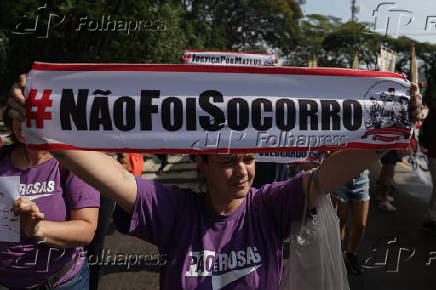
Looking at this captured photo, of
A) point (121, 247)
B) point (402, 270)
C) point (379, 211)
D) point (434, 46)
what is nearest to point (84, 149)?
point (121, 247)

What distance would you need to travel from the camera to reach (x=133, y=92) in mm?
1502

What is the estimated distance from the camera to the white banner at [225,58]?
7723 millimetres

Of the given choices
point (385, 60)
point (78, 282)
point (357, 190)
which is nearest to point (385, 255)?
point (357, 190)

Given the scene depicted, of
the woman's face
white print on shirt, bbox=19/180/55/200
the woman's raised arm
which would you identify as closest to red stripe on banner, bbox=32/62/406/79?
the woman's raised arm

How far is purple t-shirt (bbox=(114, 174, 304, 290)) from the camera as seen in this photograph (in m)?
1.61

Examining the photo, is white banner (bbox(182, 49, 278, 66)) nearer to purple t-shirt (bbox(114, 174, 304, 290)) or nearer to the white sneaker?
the white sneaker

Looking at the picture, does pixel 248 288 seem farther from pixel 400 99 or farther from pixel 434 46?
pixel 434 46

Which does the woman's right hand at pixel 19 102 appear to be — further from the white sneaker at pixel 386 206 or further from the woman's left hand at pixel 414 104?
the white sneaker at pixel 386 206

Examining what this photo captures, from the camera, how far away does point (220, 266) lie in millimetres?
1614

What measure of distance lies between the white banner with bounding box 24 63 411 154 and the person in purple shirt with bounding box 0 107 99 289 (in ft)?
1.78

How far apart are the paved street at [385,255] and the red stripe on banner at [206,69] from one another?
239 cm

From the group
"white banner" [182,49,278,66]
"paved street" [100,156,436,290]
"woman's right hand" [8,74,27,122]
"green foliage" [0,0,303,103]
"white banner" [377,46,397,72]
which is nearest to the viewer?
"woman's right hand" [8,74,27,122]

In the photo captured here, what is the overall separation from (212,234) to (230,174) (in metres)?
0.28

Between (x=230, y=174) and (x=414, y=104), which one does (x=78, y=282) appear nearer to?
(x=230, y=174)
